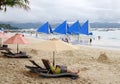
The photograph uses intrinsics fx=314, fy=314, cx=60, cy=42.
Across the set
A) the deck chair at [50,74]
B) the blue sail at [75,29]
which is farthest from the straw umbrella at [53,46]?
the blue sail at [75,29]

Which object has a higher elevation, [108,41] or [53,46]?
[53,46]

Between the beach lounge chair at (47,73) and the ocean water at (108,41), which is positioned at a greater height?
the beach lounge chair at (47,73)

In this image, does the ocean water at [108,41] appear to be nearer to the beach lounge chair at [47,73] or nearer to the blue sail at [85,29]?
the blue sail at [85,29]

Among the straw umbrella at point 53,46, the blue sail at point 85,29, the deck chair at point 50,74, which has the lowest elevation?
the deck chair at point 50,74

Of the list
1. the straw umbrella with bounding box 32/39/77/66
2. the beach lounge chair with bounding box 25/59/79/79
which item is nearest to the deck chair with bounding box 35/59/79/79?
the beach lounge chair with bounding box 25/59/79/79

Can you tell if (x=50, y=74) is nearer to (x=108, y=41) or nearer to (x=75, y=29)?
(x=75, y=29)

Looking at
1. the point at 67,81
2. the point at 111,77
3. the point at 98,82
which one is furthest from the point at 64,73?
the point at 111,77

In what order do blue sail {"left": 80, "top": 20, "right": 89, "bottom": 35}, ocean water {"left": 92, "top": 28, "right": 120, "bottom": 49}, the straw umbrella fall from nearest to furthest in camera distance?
the straw umbrella
ocean water {"left": 92, "top": 28, "right": 120, "bottom": 49}
blue sail {"left": 80, "top": 20, "right": 89, "bottom": 35}

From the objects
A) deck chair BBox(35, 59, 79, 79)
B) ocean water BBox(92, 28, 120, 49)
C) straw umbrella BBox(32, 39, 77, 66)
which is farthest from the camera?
ocean water BBox(92, 28, 120, 49)

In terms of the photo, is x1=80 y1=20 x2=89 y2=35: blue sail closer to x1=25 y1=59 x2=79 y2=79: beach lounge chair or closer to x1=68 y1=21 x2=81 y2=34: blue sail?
x1=68 y1=21 x2=81 y2=34: blue sail

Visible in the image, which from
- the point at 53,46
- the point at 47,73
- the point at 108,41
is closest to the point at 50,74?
the point at 47,73

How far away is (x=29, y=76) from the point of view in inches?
493

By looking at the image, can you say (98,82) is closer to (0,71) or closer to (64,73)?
(64,73)

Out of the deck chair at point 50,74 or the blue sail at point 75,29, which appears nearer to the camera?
the deck chair at point 50,74
